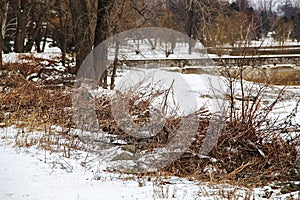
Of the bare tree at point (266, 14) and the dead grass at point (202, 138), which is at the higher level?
the bare tree at point (266, 14)

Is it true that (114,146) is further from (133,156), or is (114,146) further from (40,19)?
(40,19)

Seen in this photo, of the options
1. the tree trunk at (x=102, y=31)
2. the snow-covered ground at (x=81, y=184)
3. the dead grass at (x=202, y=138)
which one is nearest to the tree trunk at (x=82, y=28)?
the tree trunk at (x=102, y=31)

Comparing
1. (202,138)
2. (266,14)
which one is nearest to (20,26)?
(266,14)

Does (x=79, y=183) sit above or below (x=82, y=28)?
below

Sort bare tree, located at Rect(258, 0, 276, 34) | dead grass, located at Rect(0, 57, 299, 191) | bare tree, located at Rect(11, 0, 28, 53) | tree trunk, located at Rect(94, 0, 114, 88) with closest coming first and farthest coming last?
dead grass, located at Rect(0, 57, 299, 191) → bare tree, located at Rect(258, 0, 276, 34) → tree trunk, located at Rect(94, 0, 114, 88) → bare tree, located at Rect(11, 0, 28, 53)

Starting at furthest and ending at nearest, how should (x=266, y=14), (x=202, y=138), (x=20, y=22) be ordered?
(x=20, y=22), (x=266, y=14), (x=202, y=138)

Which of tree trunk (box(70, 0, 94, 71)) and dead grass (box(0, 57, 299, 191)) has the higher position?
tree trunk (box(70, 0, 94, 71))

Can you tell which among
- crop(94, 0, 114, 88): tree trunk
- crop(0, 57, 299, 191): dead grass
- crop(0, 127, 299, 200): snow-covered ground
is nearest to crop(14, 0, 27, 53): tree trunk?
crop(94, 0, 114, 88): tree trunk

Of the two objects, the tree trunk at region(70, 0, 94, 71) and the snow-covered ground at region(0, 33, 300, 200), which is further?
the tree trunk at region(70, 0, 94, 71)

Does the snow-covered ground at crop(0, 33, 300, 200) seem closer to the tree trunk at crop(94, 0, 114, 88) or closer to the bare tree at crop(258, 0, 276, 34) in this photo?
the bare tree at crop(258, 0, 276, 34)

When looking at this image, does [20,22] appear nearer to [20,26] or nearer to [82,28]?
[20,26]

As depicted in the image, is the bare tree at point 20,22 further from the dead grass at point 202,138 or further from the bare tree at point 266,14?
the bare tree at point 266,14

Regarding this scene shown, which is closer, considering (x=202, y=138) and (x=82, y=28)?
(x=202, y=138)

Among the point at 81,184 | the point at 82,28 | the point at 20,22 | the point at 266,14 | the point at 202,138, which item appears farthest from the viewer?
the point at 20,22
